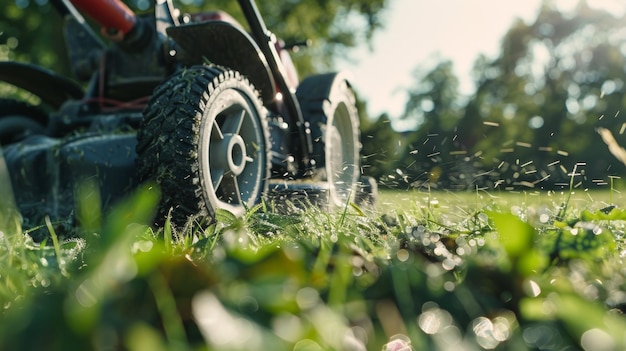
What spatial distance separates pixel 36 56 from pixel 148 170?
13.9 metres

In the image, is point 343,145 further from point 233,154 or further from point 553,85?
point 553,85

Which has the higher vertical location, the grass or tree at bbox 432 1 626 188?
the grass

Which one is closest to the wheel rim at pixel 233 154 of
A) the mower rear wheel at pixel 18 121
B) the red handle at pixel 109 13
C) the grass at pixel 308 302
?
the red handle at pixel 109 13

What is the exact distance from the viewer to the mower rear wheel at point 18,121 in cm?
493

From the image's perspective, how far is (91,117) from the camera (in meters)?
4.66

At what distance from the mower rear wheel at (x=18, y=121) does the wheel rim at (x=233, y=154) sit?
2233mm

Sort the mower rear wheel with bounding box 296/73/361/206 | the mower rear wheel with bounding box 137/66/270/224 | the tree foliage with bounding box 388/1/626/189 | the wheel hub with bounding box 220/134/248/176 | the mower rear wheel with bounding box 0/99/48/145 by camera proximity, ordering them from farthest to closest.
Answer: the tree foliage with bounding box 388/1/626/189
the mower rear wheel with bounding box 0/99/48/145
the mower rear wheel with bounding box 296/73/361/206
the wheel hub with bounding box 220/134/248/176
the mower rear wheel with bounding box 137/66/270/224

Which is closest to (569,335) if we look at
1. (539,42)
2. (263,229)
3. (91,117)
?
(263,229)

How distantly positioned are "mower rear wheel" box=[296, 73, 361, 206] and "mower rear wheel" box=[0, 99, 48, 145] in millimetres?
2122

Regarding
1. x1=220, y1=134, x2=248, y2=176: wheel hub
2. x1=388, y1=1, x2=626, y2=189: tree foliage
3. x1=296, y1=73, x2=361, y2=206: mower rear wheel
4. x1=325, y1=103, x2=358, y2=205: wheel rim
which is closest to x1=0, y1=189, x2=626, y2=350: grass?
x1=220, y1=134, x2=248, y2=176: wheel hub

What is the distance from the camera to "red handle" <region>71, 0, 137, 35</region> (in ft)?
12.7

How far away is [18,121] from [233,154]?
2.57 metres

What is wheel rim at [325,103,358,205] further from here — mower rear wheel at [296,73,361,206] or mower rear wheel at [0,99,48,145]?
mower rear wheel at [0,99,48,145]

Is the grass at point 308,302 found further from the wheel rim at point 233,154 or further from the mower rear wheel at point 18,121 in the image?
the mower rear wheel at point 18,121
